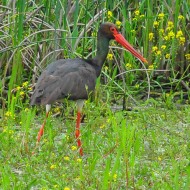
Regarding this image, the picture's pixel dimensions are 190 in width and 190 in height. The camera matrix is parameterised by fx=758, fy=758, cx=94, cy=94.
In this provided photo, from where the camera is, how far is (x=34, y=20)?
6.80 meters

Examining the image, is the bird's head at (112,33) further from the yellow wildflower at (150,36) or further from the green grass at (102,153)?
the yellow wildflower at (150,36)

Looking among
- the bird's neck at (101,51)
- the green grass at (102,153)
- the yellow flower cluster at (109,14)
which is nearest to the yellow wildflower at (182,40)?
the yellow flower cluster at (109,14)

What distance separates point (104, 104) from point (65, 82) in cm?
63

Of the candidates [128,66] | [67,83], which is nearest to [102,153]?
[67,83]

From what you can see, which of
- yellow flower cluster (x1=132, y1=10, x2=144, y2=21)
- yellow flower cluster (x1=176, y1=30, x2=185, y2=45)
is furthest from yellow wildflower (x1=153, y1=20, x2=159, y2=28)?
yellow flower cluster (x1=176, y1=30, x2=185, y2=45)

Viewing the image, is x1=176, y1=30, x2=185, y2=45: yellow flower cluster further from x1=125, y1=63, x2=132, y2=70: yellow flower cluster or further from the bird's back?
the bird's back

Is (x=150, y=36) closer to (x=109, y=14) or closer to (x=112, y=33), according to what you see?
(x=109, y=14)

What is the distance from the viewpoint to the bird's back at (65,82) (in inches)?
218

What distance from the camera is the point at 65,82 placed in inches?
224

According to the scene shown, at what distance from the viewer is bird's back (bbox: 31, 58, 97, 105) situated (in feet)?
18.1

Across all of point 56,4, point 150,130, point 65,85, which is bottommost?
point 150,130

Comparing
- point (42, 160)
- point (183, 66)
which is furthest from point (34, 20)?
point (42, 160)

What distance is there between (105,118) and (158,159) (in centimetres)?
114

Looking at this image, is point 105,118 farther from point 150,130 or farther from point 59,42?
point 59,42
